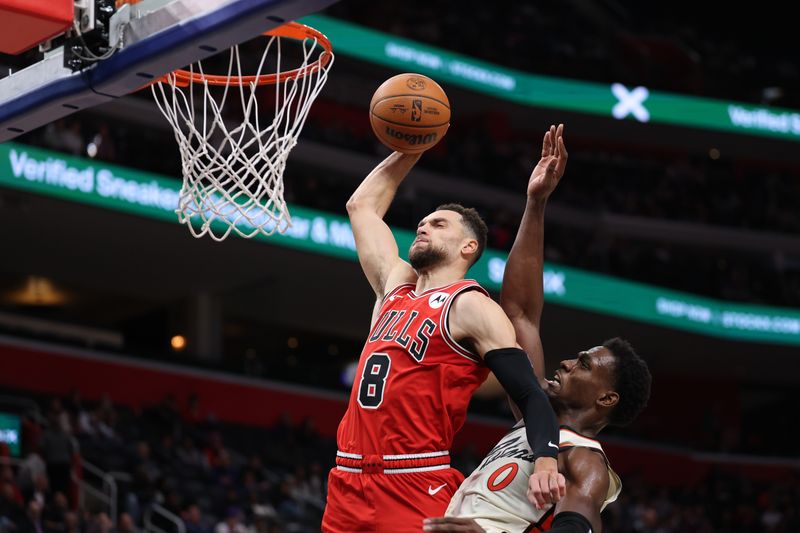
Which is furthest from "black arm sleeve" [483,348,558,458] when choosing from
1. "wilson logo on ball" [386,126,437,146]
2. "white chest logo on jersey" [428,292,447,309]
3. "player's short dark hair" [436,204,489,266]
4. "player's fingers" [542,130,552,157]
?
"wilson logo on ball" [386,126,437,146]

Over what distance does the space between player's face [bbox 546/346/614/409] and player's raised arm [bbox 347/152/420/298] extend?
0.78m

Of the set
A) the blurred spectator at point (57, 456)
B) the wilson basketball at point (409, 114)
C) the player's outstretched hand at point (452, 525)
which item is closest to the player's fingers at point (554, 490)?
the player's outstretched hand at point (452, 525)

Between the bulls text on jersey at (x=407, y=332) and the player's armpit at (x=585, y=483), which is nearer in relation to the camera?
the player's armpit at (x=585, y=483)

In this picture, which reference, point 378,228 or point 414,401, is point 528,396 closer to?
point 414,401

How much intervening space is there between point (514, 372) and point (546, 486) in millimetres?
493

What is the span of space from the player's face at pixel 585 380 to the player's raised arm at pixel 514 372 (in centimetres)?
36

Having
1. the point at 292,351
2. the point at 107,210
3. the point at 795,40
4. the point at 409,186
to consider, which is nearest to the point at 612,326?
the point at 409,186

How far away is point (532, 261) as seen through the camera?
4.98m

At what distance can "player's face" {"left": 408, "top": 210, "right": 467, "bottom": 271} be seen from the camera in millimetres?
4797

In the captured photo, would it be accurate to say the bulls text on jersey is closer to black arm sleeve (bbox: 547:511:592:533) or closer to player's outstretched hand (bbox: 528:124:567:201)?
player's outstretched hand (bbox: 528:124:567:201)

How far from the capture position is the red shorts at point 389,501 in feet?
15.0

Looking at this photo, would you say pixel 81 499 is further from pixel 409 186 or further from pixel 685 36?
pixel 685 36

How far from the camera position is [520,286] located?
16.4 ft

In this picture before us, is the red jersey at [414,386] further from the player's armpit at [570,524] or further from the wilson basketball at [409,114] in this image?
the wilson basketball at [409,114]
